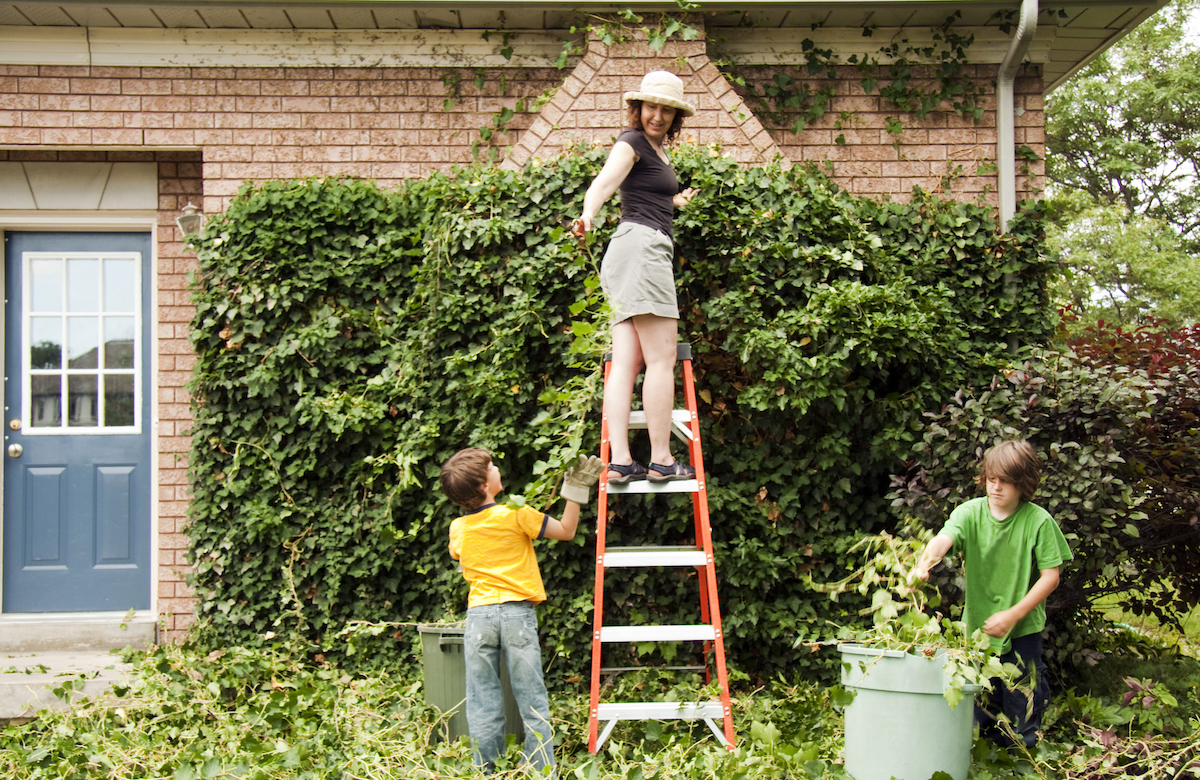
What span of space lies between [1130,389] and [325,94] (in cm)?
440

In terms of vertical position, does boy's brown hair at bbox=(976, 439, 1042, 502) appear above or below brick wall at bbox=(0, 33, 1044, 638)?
below

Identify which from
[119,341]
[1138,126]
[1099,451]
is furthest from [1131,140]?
[119,341]

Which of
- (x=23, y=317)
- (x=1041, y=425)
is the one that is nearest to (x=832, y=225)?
(x=1041, y=425)

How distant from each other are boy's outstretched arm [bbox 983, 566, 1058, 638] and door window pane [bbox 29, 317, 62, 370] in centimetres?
521

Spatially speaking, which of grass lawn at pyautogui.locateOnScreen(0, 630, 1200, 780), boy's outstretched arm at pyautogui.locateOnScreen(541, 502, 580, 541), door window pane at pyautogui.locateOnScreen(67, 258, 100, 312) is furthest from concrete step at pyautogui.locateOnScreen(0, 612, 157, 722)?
boy's outstretched arm at pyautogui.locateOnScreen(541, 502, 580, 541)

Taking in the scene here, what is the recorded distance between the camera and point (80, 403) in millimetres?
5297

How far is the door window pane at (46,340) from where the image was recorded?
17.4 ft

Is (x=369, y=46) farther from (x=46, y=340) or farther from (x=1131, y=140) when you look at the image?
(x=1131, y=140)

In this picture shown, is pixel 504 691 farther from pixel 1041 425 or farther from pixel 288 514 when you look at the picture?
pixel 1041 425

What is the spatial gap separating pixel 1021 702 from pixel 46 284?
560 cm

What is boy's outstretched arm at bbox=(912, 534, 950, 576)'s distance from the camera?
9.97 feet

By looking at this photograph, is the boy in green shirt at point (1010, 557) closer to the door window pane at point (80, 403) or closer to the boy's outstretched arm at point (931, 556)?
the boy's outstretched arm at point (931, 556)

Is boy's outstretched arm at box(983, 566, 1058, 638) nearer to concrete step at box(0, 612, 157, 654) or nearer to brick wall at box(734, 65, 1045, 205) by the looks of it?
brick wall at box(734, 65, 1045, 205)

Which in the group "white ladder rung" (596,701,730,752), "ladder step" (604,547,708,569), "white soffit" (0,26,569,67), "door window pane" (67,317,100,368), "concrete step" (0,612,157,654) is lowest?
"concrete step" (0,612,157,654)
